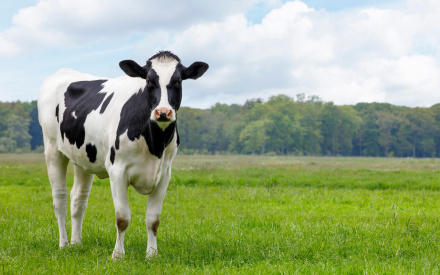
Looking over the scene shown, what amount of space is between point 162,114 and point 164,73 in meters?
0.68

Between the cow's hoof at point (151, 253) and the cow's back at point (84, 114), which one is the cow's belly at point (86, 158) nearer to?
the cow's back at point (84, 114)

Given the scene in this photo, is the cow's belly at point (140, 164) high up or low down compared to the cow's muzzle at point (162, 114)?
down

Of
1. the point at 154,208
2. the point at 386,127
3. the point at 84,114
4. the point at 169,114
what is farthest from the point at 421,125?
the point at 169,114

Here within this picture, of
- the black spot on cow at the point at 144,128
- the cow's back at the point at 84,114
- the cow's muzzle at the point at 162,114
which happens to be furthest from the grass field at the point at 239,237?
the cow's muzzle at the point at 162,114

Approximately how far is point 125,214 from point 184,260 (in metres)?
1.05

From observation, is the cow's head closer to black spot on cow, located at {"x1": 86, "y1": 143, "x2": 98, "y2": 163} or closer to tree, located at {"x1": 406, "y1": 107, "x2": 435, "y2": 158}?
black spot on cow, located at {"x1": 86, "y1": 143, "x2": 98, "y2": 163}

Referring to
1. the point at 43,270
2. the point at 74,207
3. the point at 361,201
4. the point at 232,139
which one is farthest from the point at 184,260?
the point at 232,139

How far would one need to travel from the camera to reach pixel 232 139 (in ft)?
420

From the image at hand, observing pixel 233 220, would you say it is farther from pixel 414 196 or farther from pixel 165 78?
pixel 414 196

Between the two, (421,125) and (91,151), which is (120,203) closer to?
(91,151)

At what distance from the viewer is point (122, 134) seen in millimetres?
5234

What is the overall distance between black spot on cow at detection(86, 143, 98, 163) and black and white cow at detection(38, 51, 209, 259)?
0.02 m

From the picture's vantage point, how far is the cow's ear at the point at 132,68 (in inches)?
204

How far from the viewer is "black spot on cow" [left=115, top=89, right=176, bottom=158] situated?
201 inches
